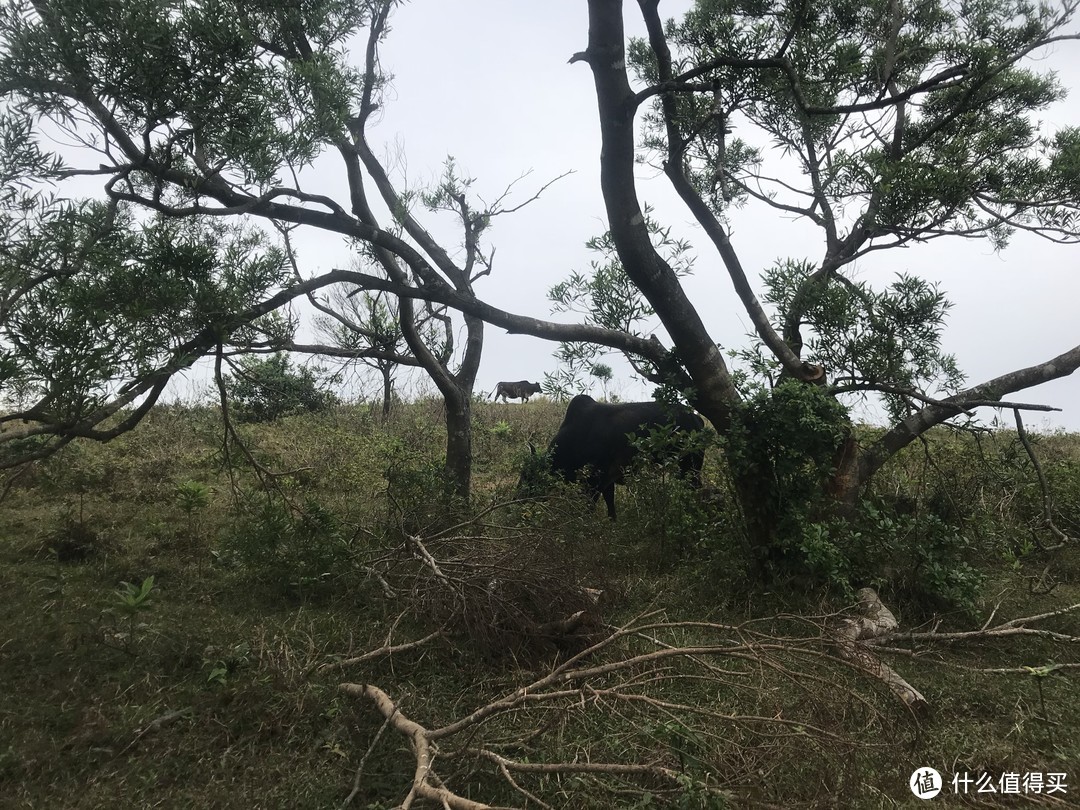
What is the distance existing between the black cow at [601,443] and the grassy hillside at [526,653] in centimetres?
58

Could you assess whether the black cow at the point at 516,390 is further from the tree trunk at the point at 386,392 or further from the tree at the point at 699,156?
the tree at the point at 699,156

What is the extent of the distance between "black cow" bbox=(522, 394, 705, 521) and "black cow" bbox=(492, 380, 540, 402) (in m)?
11.2

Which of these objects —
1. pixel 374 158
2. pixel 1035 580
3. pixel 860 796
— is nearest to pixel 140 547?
pixel 374 158

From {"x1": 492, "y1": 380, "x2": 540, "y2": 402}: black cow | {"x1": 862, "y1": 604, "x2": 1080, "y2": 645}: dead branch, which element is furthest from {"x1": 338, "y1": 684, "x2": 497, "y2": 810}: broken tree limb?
{"x1": 492, "y1": 380, "x2": 540, "y2": 402}: black cow

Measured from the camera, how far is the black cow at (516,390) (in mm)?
19328

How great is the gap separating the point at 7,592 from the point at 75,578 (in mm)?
459

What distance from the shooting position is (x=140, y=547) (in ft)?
19.0

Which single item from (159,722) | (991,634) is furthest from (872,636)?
(159,722)

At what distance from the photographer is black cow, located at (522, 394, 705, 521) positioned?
7410mm

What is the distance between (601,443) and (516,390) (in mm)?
11996

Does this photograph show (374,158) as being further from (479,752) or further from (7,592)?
(479,752)

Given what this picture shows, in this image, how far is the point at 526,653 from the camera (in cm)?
394

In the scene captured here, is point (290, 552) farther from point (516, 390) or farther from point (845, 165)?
point (516, 390)

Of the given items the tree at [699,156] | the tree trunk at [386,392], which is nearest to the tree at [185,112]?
the tree at [699,156]
